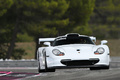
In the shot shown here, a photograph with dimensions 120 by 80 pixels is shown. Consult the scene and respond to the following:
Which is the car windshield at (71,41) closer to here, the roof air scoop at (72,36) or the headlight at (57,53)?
the roof air scoop at (72,36)

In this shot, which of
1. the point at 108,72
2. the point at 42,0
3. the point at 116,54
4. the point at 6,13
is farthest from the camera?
the point at 116,54

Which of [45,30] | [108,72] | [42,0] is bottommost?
[108,72]

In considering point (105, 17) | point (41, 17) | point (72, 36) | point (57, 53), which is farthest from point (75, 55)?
point (105, 17)

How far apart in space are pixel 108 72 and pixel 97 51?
99 cm

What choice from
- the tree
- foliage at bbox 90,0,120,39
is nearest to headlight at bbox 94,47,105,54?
the tree

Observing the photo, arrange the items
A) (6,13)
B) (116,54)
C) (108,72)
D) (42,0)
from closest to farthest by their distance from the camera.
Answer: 1. (108,72)
2. (42,0)
3. (6,13)
4. (116,54)

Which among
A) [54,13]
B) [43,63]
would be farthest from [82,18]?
[43,63]

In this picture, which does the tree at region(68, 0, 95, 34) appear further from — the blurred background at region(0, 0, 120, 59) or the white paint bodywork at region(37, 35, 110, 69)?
the white paint bodywork at region(37, 35, 110, 69)

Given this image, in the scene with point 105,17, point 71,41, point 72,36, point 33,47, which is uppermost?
point 105,17

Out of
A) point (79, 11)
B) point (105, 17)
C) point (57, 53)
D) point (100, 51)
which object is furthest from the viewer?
point (105, 17)

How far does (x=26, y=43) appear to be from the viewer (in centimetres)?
6388

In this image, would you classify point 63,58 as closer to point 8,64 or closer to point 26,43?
point 8,64

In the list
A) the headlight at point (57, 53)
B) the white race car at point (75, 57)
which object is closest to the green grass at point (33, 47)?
the white race car at point (75, 57)

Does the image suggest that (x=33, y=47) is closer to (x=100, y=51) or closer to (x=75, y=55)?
(x=100, y=51)
